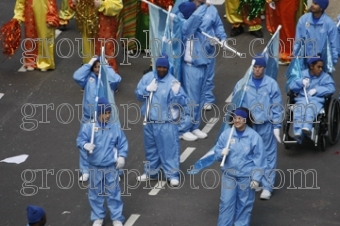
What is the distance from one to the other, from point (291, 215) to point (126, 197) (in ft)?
7.65

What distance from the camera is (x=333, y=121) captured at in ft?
58.9

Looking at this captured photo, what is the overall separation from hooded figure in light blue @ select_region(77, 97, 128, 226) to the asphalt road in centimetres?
56

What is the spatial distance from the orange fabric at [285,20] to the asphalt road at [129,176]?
418 millimetres

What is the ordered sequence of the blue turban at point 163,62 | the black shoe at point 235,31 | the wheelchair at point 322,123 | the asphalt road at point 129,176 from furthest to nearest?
1. the black shoe at point 235,31
2. the wheelchair at point 322,123
3. the blue turban at point 163,62
4. the asphalt road at point 129,176

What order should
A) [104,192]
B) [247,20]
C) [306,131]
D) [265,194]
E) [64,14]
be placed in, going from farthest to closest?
[64,14] → [247,20] → [306,131] → [265,194] → [104,192]

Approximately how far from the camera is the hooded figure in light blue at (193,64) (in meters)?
18.4

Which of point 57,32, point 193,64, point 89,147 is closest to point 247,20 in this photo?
point 193,64

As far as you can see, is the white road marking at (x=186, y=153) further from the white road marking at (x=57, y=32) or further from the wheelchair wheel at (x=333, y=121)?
the white road marking at (x=57, y=32)

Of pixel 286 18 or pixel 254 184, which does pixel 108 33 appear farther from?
pixel 254 184

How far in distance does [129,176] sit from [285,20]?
194 inches

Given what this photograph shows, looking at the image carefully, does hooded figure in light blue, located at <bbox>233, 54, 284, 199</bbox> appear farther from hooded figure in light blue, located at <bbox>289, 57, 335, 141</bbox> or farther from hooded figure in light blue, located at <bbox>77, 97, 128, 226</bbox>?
hooded figure in light blue, located at <bbox>77, 97, 128, 226</bbox>

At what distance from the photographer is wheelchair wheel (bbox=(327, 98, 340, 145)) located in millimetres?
17781

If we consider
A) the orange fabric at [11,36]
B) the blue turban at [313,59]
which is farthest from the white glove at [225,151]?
the orange fabric at [11,36]

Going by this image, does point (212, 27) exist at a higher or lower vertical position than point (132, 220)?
higher
